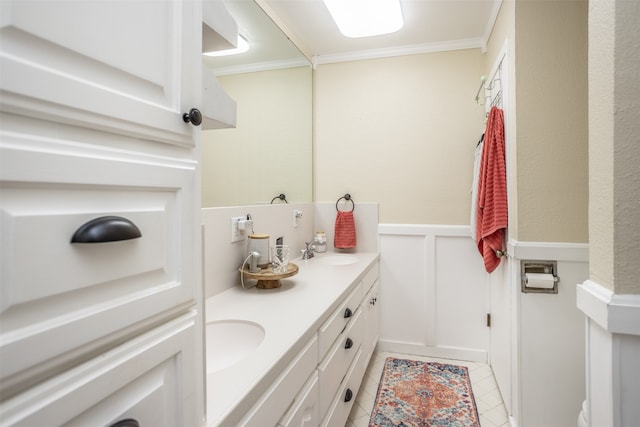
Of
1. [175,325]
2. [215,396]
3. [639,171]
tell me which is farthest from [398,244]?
[175,325]

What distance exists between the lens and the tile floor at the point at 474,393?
189cm

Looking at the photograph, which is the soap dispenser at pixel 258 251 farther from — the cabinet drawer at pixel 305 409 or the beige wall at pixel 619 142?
the beige wall at pixel 619 142

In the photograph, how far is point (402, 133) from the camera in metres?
2.66

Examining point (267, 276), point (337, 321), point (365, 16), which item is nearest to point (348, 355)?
point (337, 321)

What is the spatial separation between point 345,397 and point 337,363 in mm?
286

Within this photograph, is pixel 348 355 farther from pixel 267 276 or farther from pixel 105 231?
pixel 105 231

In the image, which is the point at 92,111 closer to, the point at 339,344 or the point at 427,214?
the point at 339,344

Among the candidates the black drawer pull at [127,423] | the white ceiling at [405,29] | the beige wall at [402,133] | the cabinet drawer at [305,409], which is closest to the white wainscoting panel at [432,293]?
the beige wall at [402,133]

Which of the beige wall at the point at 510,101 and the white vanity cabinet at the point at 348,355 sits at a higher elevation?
the beige wall at the point at 510,101

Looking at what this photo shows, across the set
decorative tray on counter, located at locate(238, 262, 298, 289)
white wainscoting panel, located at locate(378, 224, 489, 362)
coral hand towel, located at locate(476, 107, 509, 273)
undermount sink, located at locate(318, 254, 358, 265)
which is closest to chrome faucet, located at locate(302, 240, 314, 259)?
undermount sink, located at locate(318, 254, 358, 265)

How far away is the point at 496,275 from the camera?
2.20 metres

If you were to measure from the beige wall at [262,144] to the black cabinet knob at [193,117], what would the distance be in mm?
1039

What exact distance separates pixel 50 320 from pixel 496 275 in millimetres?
2362

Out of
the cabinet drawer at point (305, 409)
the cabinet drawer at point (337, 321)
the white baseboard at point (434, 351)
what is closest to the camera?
the cabinet drawer at point (305, 409)
